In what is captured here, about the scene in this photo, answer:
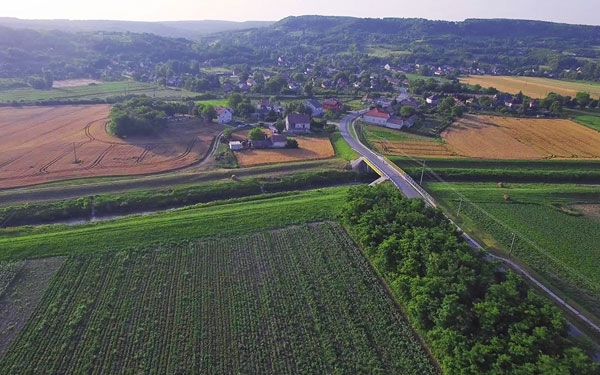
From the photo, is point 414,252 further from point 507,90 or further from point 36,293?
point 507,90

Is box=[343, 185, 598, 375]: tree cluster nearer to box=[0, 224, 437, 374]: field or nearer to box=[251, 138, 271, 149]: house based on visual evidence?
box=[0, 224, 437, 374]: field

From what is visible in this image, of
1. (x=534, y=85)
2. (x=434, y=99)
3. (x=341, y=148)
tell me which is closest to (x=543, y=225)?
(x=341, y=148)

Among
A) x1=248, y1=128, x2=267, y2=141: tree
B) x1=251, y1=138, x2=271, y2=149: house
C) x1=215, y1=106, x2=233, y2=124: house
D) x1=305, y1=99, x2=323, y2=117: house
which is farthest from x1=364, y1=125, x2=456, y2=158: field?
x1=215, y1=106, x2=233, y2=124: house

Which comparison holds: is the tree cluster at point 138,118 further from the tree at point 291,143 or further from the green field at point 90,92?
the green field at point 90,92

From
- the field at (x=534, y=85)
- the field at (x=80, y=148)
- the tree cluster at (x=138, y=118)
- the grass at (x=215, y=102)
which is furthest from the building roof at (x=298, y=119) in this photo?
the field at (x=534, y=85)

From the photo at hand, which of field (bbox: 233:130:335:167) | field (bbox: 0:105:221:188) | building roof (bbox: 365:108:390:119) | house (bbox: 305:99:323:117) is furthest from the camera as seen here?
house (bbox: 305:99:323:117)
